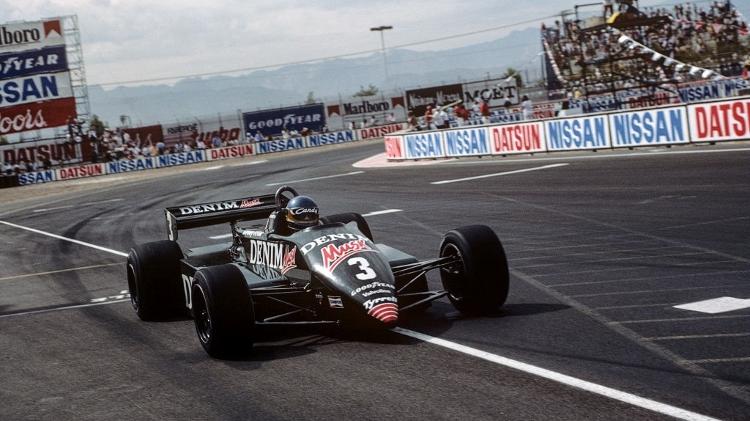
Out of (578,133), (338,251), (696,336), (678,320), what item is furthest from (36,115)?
(696,336)

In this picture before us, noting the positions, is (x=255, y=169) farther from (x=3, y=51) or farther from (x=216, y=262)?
(x=216, y=262)

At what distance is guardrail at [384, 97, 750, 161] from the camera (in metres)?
24.7

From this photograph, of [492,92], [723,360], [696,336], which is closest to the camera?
[723,360]

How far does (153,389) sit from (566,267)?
5.72m

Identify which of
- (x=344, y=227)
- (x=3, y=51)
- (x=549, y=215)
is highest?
(x=3, y=51)

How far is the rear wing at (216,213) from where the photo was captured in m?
12.2

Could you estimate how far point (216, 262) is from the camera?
36.6 feet

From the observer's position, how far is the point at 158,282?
11047mm

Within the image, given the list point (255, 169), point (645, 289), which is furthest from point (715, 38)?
point (645, 289)

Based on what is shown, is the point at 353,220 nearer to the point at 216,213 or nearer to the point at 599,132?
the point at 216,213

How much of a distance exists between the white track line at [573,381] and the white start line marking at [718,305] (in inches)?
82.8

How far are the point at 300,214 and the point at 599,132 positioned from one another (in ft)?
67.3

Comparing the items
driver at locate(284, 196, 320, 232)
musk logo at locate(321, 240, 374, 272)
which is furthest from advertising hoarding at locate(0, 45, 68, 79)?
musk logo at locate(321, 240, 374, 272)

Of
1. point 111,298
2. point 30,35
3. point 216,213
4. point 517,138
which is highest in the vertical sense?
point 30,35
